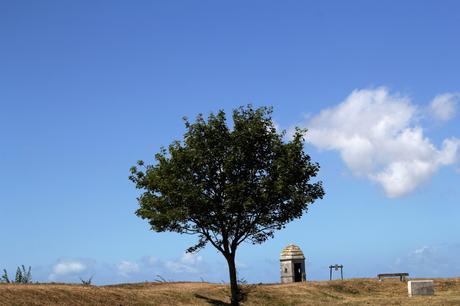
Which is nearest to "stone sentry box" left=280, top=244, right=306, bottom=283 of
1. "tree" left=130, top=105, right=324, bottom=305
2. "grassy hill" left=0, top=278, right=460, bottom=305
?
"grassy hill" left=0, top=278, right=460, bottom=305

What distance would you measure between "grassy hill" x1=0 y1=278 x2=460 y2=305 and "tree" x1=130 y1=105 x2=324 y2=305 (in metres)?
4.14

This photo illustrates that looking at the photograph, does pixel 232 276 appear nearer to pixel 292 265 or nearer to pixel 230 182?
pixel 230 182

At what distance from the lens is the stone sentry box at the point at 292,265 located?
228 ft

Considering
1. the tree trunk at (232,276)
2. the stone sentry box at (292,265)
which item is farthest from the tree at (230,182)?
the stone sentry box at (292,265)

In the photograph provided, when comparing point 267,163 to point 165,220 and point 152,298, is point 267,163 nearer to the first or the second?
point 165,220

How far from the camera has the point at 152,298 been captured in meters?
44.8

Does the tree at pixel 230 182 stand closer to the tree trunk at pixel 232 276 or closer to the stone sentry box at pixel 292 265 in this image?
the tree trunk at pixel 232 276

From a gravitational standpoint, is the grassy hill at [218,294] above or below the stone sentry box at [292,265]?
below

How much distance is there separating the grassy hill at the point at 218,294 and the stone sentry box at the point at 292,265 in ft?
26.5

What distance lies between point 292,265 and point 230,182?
26.8 meters

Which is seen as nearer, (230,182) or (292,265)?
(230,182)

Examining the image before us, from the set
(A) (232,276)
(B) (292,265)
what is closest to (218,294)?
(A) (232,276)

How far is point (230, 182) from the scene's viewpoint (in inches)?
1813

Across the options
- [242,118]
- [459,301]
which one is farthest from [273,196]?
[459,301]
